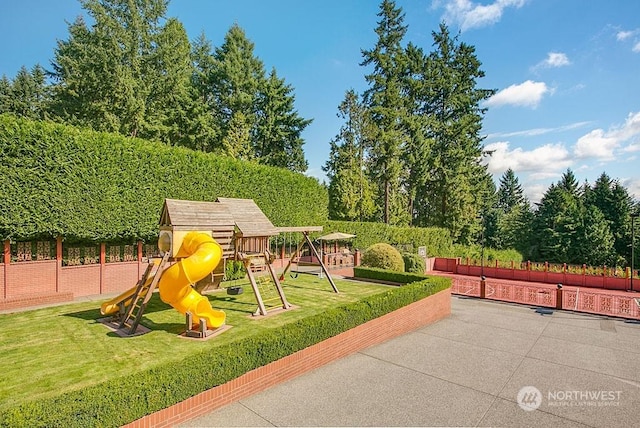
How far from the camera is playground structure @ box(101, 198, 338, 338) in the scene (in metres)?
Answer: 9.46

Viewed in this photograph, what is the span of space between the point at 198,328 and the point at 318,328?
375cm

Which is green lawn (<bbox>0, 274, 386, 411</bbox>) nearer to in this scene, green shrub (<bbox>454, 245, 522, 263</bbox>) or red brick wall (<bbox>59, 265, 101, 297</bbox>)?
red brick wall (<bbox>59, 265, 101, 297</bbox>)

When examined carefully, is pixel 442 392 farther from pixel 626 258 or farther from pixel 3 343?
pixel 626 258

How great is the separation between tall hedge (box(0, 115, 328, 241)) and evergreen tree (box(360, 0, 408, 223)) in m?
19.4

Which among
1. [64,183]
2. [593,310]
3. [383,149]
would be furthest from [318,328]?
[383,149]

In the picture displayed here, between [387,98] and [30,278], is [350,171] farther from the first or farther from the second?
[30,278]

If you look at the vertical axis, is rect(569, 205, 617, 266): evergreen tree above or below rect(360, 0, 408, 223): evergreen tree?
below

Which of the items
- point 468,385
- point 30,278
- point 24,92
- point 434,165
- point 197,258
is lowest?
point 468,385

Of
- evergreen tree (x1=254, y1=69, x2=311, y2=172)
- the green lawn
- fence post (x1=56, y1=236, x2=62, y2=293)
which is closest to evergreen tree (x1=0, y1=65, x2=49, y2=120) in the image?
evergreen tree (x1=254, y1=69, x2=311, y2=172)

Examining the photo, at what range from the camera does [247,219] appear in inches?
517

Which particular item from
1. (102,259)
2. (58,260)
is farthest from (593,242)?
(58,260)

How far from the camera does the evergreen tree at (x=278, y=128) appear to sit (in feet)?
122

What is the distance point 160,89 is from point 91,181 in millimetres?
20215

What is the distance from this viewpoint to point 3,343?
29.3ft
